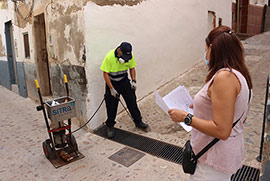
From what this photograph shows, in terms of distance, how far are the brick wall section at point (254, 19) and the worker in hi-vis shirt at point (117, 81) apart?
9.21 m

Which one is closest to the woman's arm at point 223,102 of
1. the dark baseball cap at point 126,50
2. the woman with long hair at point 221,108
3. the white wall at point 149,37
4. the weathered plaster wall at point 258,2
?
the woman with long hair at point 221,108

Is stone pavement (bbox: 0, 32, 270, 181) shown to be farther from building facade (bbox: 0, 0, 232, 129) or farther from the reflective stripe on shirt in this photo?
the reflective stripe on shirt

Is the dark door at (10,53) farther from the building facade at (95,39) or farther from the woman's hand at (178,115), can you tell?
the woman's hand at (178,115)

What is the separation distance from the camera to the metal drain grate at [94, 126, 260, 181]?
2.62m

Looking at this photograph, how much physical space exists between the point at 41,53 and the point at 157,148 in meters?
4.31

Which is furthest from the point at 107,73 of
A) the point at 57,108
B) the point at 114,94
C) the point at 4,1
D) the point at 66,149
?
the point at 4,1

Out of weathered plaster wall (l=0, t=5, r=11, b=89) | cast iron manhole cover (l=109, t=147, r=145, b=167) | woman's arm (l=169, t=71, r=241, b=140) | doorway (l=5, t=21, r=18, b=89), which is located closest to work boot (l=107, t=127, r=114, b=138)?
cast iron manhole cover (l=109, t=147, r=145, b=167)

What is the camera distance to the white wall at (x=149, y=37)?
409cm

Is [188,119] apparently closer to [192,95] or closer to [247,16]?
[192,95]

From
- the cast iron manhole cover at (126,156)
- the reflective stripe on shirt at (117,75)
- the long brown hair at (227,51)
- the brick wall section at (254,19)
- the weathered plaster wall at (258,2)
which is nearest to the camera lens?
the long brown hair at (227,51)

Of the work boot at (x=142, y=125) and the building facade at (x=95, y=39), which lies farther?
the building facade at (x=95, y=39)

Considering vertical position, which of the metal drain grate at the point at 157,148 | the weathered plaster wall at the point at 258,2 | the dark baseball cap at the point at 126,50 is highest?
the weathered plaster wall at the point at 258,2

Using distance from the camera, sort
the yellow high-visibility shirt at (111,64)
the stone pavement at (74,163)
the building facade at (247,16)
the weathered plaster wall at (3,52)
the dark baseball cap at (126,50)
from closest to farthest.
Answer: the stone pavement at (74,163) → the dark baseball cap at (126,50) → the yellow high-visibility shirt at (111,64) → the weathered plaster wall at (3,52) → the building facade at (247,16)

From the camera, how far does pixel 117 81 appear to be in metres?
→ 3.84
